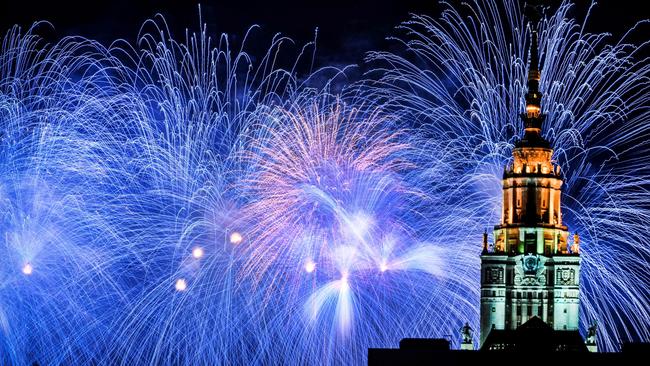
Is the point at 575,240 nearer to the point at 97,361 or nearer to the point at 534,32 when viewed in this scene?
the point at 534,32

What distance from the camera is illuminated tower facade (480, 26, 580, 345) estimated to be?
144125mm

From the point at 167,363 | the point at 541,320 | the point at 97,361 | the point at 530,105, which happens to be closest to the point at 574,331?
the point at 541,320

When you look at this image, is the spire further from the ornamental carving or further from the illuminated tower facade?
the ornamental carving

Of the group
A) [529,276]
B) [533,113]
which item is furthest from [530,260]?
[533,113]

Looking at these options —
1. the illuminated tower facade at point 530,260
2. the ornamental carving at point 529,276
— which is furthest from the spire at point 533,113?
the ornamental carving at point 529,276

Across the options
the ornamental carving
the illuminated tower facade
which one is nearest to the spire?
the illuminated tower facade

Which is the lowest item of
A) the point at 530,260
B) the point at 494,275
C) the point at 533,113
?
the point at 494,275

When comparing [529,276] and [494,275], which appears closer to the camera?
[494,275]

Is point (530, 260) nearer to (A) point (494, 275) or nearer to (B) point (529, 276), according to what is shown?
(B) point (529, 276)

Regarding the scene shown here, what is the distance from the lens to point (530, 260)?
144625 millimetres

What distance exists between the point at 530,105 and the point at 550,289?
67.1 feet

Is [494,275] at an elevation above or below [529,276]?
below

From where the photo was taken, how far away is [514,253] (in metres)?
145

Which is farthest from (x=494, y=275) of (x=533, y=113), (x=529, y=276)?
(x=533, y=113)
